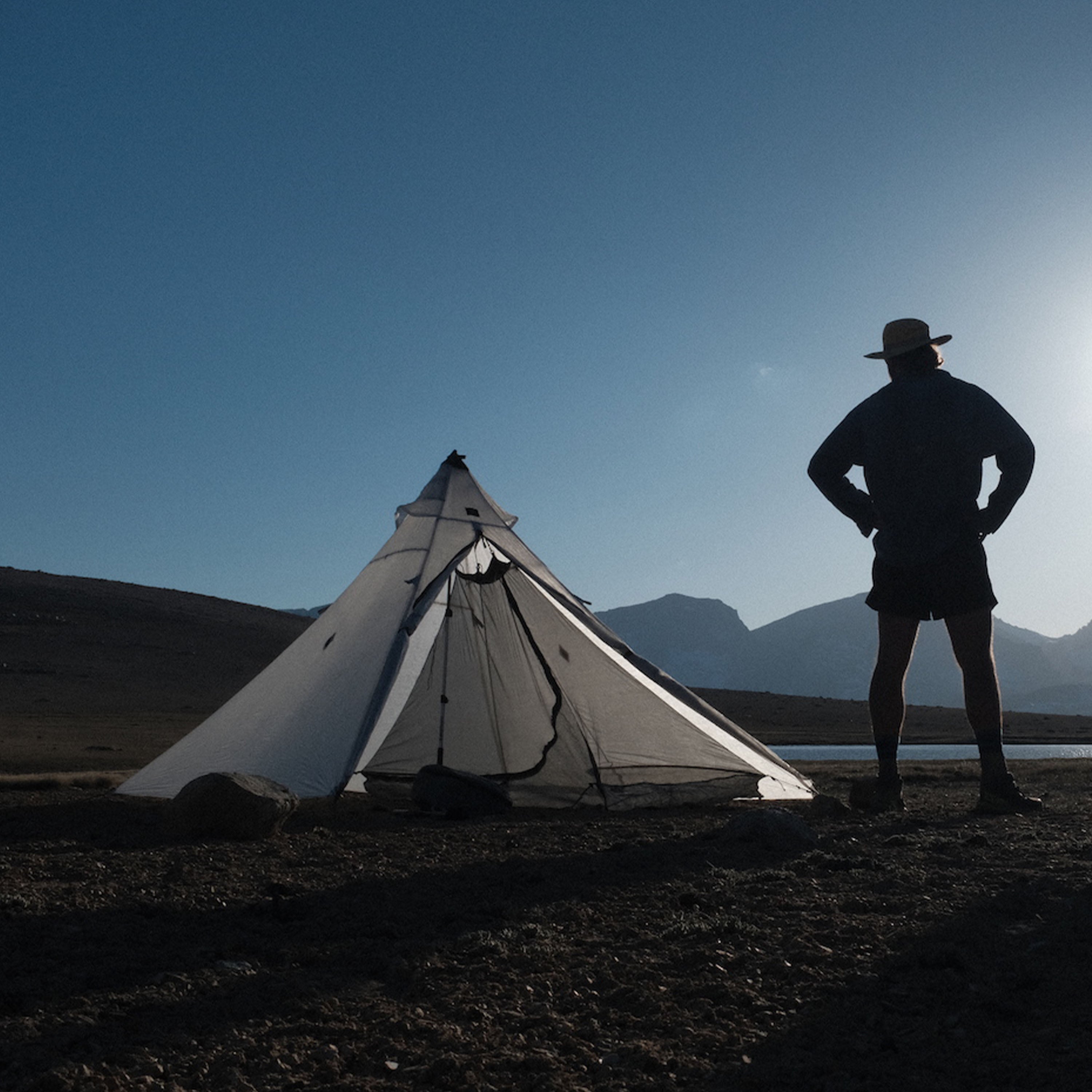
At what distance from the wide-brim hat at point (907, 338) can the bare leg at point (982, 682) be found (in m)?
1.89

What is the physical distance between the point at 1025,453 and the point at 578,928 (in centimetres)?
478

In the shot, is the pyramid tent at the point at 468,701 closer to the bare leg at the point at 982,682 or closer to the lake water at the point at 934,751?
the bare leg at the point at 982,682

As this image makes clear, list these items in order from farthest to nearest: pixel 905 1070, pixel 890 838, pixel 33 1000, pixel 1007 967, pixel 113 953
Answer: pixel 890 838, pixel 113 953, pixel 1007 967, pixel 33 1000, pixel 905 1070

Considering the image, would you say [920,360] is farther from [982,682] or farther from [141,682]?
[141,682]

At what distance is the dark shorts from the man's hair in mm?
1310

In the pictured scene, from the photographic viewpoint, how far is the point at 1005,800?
610 centimetres

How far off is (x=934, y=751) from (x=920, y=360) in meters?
33.2

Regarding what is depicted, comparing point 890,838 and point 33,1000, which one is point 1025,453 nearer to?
point 890,838

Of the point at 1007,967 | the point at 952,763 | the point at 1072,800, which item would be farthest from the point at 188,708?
the point at 1007,967

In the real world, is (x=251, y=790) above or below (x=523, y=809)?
above

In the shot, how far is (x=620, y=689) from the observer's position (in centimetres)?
829

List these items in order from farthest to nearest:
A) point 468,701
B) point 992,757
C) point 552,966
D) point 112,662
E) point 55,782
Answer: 1. point 112,662
2. point 468,701
3. point 55,782
4. point 992,757
5. point 552,966

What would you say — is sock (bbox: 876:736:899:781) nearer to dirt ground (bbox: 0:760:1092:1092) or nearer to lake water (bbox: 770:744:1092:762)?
dirt ground (bbox: 0:760:1092:1092)

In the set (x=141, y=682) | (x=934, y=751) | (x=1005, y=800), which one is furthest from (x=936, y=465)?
(x=141, y=682)
